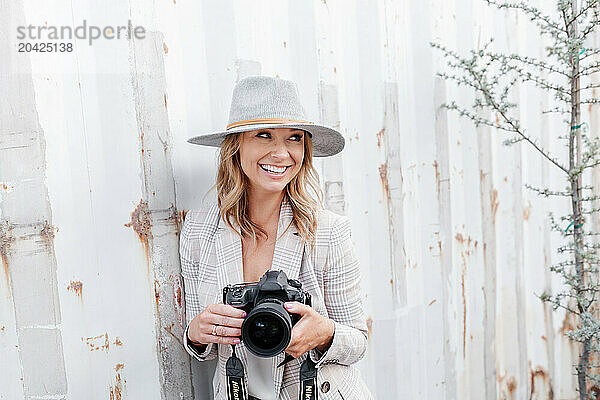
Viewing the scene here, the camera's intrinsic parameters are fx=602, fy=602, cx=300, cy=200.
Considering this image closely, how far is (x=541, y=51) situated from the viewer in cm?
314

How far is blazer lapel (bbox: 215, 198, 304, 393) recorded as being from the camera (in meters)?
1.71

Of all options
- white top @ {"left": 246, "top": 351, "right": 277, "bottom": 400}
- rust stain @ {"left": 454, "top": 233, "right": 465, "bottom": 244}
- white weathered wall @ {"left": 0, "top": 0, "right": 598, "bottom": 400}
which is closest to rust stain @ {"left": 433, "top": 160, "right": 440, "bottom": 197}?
white weathered wall @ {"left": 0, "top": 0, "right": 598, "bottom": 400}

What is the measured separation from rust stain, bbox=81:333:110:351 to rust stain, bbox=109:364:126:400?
0.07 m

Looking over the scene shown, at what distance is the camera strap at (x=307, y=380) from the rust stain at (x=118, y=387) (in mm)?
527

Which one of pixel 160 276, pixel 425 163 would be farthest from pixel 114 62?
pixel 425 163

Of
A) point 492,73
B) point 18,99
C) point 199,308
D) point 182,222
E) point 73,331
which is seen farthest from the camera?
point 492,73

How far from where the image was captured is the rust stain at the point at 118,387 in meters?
1.71

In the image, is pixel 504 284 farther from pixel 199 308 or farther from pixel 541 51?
pixel 199 308

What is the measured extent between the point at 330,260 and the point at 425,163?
104 centimetres

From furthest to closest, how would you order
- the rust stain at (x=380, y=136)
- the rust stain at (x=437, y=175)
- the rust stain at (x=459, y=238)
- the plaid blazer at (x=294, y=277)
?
the rust stain at (x=459, y=238) < the rust stain at (x=437, y=175) < the rust stain at (x=380, y=136) < the plaid blazer at (x=294, y=277)

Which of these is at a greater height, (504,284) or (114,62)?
(114,62)

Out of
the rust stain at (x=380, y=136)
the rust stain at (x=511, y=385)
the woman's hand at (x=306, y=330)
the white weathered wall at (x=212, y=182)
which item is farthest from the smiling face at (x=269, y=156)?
the rust stain at (x=511, y=385)

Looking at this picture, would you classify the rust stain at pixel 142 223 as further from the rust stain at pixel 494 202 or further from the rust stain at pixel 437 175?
the rust stain at pixel 494 202

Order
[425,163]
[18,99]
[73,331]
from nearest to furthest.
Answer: [18,99] < [73,331] < [425,163]
